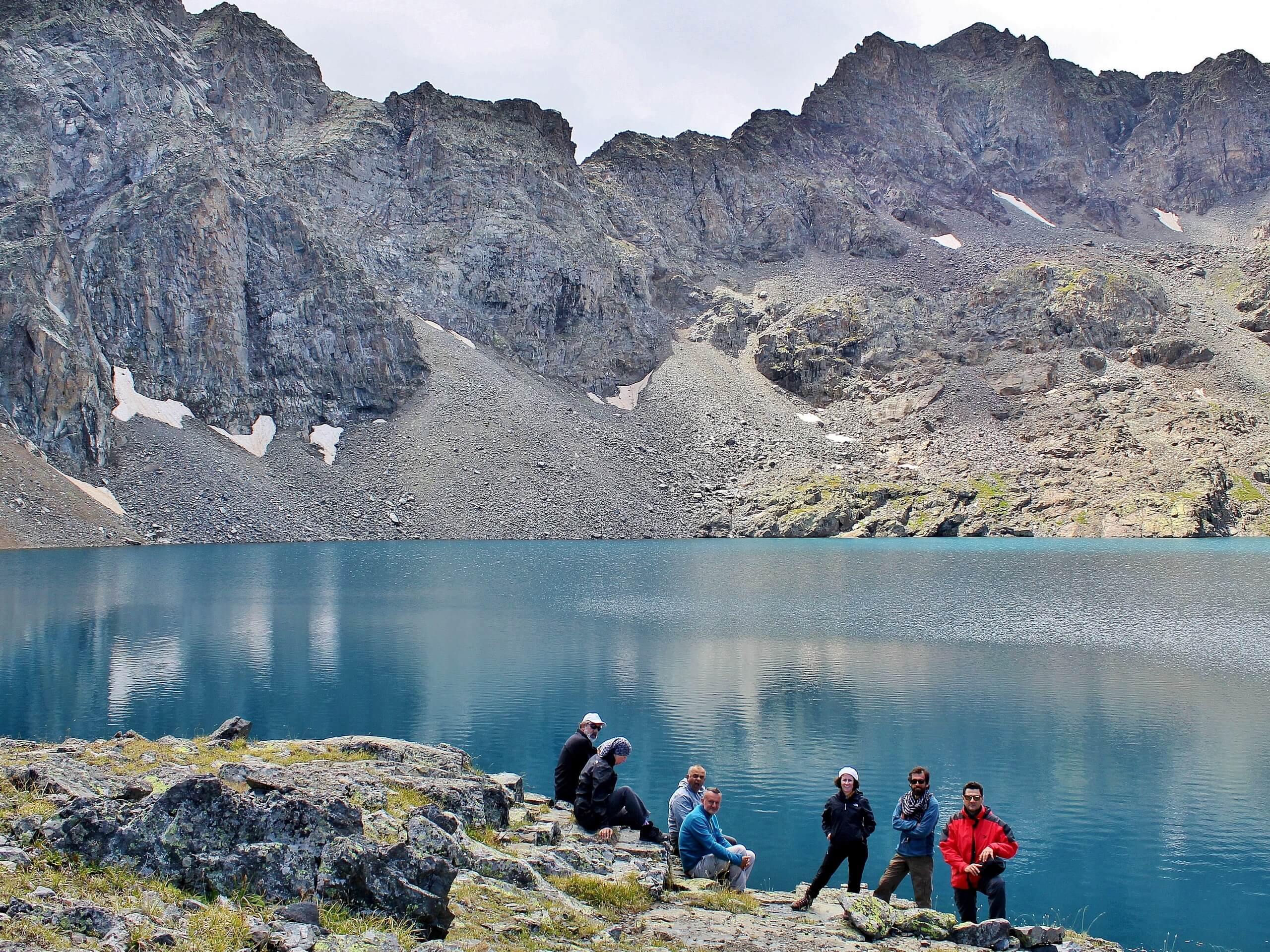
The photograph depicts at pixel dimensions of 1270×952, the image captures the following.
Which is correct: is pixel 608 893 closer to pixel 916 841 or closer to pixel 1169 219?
pixel 916 841

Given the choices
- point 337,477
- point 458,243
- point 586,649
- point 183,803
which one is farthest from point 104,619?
point 458,243

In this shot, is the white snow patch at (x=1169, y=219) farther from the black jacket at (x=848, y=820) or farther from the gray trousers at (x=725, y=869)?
the gray trousers at (x=725, y=869)

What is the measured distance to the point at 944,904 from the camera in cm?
1185

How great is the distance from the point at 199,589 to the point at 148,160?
69944mm

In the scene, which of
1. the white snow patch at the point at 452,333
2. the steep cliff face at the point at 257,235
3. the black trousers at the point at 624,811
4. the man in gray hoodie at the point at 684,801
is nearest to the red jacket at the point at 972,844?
the man in gray hoodie at the point at 684,801

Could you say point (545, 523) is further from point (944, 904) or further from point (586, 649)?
point (944, 904)

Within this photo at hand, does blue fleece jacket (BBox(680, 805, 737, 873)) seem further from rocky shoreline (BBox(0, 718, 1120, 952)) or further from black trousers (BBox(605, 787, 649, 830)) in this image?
black trousers (BBox(605, 787, 649, 830))

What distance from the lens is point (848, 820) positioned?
1063cm

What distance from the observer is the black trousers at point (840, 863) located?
1041 cm

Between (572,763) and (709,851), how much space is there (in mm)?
2974

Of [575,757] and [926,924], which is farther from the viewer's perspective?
[575,757]

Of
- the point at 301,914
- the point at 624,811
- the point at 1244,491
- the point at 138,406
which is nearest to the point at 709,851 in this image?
the point at 624,811

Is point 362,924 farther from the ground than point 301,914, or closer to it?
closer to it

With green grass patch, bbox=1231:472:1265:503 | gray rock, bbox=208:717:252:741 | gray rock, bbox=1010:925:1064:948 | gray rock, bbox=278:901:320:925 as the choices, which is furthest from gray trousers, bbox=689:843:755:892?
green grass patch, bbox=1231:472:1265:503
